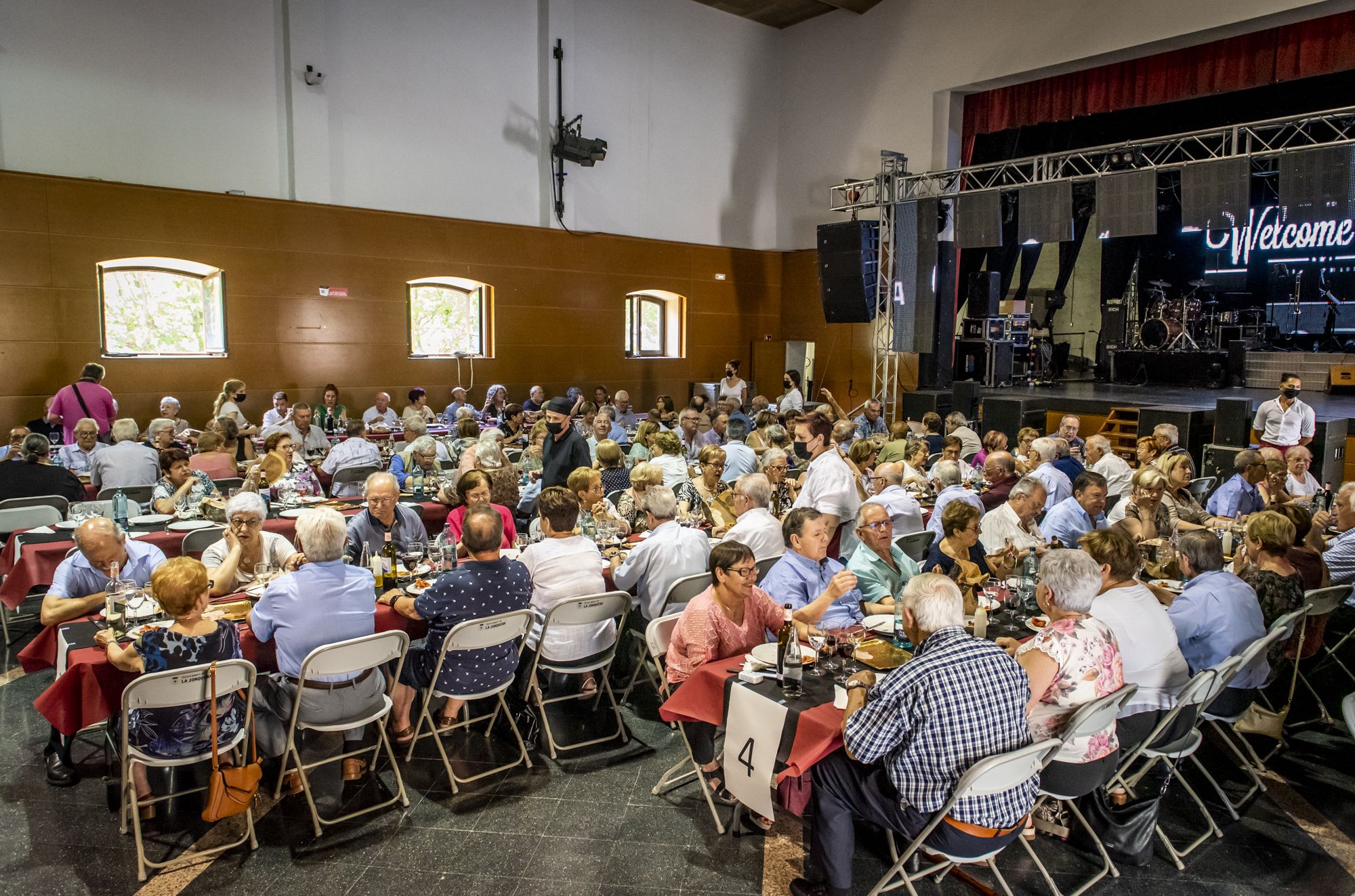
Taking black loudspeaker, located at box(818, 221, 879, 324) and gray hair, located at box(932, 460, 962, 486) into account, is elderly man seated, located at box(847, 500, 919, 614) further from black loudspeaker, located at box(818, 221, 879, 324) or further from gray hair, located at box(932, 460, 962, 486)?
black loudspeaker, located at box(818, 221, 879, 324)

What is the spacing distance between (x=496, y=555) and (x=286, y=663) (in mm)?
1025

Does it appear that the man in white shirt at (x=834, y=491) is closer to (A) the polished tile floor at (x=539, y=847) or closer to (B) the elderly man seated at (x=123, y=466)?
(A) the polished tile floor at (x=539, y=847)

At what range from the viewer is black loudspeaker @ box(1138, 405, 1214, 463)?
39.1ft

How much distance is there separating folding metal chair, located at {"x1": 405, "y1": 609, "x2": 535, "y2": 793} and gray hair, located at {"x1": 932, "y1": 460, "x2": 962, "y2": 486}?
3585 mm

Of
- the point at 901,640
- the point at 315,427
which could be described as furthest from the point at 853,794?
the point at 315,427

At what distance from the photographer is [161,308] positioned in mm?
11469

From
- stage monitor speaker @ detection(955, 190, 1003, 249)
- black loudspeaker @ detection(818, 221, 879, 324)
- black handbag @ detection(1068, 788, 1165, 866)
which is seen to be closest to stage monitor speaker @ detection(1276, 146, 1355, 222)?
stage monitor speaker @ detection(955, 190, 1003, 249)

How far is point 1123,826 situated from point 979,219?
454 inches

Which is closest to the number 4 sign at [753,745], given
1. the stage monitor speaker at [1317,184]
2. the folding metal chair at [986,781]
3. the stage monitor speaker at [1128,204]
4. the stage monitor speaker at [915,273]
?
the folding metal chair at [986,781]

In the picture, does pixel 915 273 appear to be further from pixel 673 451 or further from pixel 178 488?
pixel 178 488

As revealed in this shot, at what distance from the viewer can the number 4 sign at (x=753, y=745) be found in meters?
3.29

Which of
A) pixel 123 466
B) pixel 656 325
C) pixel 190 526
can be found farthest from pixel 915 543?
pixel 656 325

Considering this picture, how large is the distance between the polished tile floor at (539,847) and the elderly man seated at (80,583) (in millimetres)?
115

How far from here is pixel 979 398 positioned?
1482 centimetres
